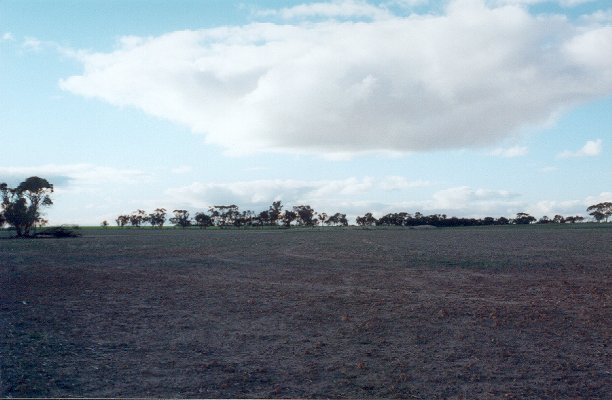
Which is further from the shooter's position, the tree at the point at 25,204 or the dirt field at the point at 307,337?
the tree at the point at 25,204

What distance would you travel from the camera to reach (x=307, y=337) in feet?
28.6

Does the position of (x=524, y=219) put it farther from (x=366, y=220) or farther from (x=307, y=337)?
(x=307, y=337)

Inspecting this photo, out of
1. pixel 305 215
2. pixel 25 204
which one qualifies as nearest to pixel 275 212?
pixel 305 215

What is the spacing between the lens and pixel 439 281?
16.0m

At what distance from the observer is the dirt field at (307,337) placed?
632cm

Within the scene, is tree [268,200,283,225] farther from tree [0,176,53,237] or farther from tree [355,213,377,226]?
tree [0,176,53,237]

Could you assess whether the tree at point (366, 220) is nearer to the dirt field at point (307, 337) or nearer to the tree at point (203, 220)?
the tree at point (203, 220)

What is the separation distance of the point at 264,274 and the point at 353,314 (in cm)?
782

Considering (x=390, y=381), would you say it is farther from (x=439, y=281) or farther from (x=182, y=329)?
(x=439, y=281)

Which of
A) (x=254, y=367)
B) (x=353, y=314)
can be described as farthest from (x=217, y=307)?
(x=254, y=367)

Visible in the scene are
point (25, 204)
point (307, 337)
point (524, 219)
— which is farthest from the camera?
point (524, 219)

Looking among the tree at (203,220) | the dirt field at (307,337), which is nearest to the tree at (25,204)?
the dirt field at (307,337)

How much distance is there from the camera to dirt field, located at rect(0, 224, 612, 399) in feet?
20.7

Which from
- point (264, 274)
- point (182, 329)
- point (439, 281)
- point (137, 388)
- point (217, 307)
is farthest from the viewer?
point (264, 274)
